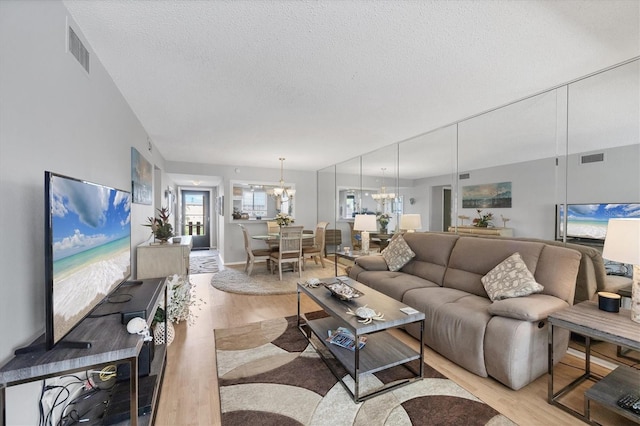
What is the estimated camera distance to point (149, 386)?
1.62m

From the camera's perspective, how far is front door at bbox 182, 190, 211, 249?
912 centimetres

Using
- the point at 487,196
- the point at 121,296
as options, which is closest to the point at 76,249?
the point at 121,296

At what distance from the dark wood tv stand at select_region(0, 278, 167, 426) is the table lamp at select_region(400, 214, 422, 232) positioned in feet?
11.7

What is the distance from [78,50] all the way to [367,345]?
297cm

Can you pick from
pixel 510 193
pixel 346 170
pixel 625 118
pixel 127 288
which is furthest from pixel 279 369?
pixel 346 170

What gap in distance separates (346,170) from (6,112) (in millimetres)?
5405

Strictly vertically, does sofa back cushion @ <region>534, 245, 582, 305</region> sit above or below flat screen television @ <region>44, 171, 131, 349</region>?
below

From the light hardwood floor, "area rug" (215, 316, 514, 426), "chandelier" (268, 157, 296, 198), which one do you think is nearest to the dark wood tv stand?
the light hardwood floor

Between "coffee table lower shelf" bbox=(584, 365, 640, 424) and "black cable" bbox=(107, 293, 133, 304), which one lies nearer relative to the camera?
"coffee table lower shelf" bbox=(584, 365, 640, 424)

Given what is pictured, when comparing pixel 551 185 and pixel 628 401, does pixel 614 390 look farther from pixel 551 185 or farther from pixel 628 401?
pixel 551 185

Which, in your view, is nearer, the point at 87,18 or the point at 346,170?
the point at 87,18

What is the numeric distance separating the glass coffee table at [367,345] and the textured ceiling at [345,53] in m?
1.98

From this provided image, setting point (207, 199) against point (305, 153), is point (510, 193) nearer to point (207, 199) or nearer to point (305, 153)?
point (305, 153)

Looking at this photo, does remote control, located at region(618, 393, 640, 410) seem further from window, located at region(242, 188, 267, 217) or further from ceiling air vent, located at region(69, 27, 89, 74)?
window, located at region(242, 188, 267, 217)
